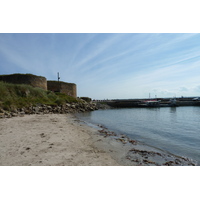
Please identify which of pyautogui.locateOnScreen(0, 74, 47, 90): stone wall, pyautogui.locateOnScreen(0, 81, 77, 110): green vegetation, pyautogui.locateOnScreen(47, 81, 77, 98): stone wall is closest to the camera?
pyautogui.locateOnScreen(0, 81, 77, 110): green vegetation

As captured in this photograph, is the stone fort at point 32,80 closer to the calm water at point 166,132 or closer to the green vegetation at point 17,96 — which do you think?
the green vegetation at point 17,96

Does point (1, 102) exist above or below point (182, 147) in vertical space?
above

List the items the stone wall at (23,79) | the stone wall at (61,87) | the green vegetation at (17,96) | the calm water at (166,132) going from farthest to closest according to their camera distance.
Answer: the stone wall at (61,87) < the stone wall at (23,79) < the green vegetation at (17,96) < the calm water at (166,132)

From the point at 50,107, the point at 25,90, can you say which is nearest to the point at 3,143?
the point at 50,107

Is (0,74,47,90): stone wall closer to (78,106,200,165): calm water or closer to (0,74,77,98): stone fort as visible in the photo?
(0,74,77,98): stone fort

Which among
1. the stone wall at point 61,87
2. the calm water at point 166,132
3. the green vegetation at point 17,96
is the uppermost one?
the stone wall at point 61,87

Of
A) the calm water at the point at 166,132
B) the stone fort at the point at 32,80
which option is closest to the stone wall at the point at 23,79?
the stone fort at the point at 32,80

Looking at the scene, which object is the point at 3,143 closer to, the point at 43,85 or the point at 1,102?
the point at 1,102

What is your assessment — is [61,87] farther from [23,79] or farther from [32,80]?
[23,79]

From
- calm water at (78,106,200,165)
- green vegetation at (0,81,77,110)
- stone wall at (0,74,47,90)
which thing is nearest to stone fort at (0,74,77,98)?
stone wall at (0,74,47,90)

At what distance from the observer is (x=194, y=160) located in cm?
513

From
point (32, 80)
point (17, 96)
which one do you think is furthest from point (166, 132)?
point (32, 80)

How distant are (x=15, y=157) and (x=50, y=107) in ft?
61.4

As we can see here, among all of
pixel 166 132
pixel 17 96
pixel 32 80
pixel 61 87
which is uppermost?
pixel 32 80
